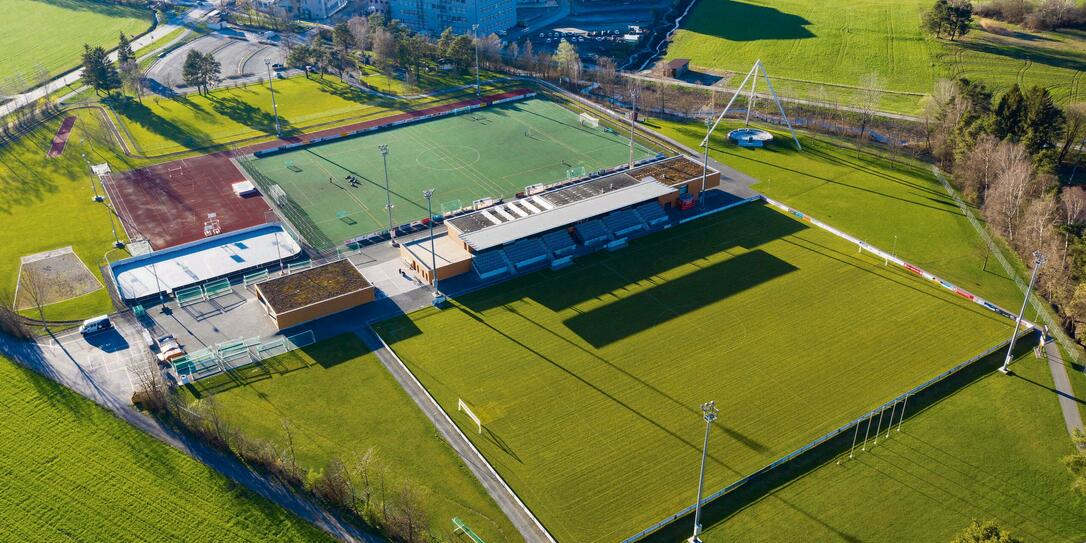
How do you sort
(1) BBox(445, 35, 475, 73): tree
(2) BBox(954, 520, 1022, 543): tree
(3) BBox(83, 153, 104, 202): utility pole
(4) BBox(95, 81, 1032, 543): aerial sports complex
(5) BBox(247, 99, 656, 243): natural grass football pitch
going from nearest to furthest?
1. (2) BBox(954, 520, 1022, 543): tree
2. (4) BBox(95, 81, 1032, 543): aerial sports complex
3. (5) BBox(247, 99, 656, 243): natural grass football pitch
4. (3) BBox(83, 153, 104, 202): utility pole
5. (1) BBox(445, 35, 475, 73): tree

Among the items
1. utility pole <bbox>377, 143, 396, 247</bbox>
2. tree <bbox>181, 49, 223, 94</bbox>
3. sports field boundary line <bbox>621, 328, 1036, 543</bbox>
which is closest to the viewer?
sports field boundary line <bbox>621, 328, 1036, 543</bbox>

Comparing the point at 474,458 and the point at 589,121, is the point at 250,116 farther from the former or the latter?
the point at 474,458

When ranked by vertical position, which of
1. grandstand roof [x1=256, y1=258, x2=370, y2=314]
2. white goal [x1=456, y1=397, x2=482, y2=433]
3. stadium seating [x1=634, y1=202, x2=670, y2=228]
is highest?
stadium seating [x1=634, y1=202, x2=670, y2=228]

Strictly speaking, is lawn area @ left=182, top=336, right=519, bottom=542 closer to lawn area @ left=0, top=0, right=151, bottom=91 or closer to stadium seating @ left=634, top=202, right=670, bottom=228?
stadium seating @ left=634, top=202, right=670, bottom=228

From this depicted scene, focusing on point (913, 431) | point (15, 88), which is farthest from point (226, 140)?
point (913, 431)

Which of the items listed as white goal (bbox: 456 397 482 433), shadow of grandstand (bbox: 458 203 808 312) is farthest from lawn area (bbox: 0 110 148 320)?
shadow of grandstand (bbox: 458 203 808 312)
